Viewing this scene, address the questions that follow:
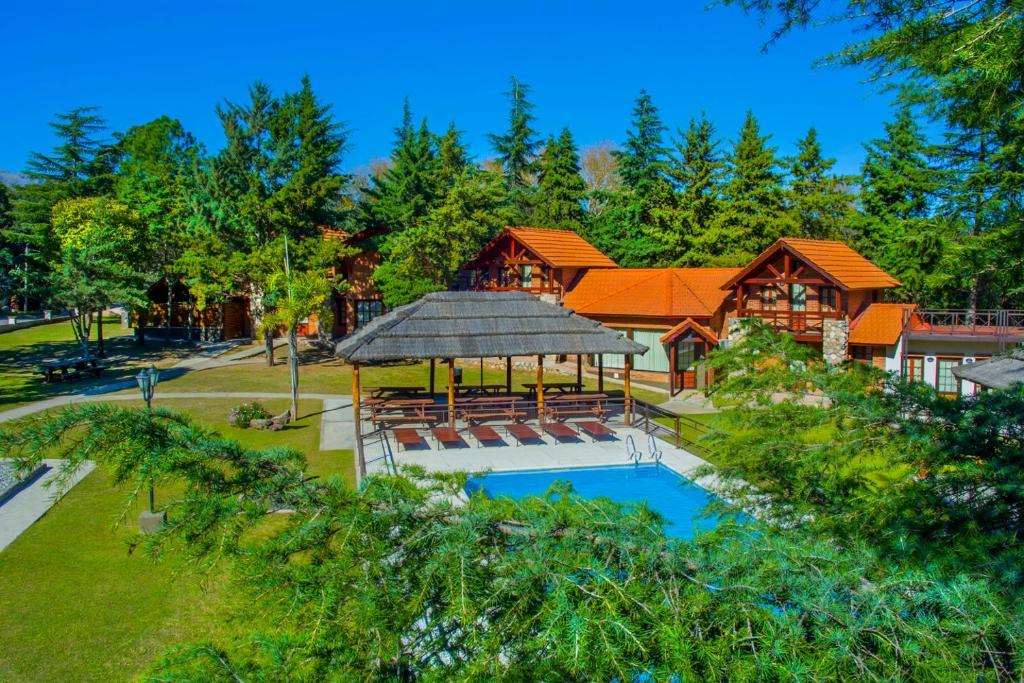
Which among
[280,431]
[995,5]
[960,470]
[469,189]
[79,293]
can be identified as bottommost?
[280,431]

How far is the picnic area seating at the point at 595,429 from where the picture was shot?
61.4 feet

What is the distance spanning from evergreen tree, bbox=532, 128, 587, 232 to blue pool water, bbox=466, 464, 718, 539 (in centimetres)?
2595

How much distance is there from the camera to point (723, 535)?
4.72 metres

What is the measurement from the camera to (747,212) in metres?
36.7

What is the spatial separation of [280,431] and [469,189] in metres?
16.6

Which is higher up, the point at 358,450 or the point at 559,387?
the point at 559,387

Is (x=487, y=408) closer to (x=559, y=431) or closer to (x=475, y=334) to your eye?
(x=475, y=334)

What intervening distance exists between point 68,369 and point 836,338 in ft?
95.1

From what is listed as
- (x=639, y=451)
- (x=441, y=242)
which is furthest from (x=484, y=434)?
(x=441, y=242)

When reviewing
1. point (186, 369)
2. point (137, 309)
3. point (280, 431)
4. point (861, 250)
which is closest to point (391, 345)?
point (280, 431)

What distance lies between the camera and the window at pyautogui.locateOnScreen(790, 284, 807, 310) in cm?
2734

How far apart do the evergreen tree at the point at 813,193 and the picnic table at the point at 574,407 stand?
19909 mm

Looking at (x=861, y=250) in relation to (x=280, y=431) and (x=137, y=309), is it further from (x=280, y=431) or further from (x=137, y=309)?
(x=137, y=309)

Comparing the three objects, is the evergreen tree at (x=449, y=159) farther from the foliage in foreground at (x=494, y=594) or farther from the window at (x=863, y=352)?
the foliage in foreground at (x=494, y=594)
